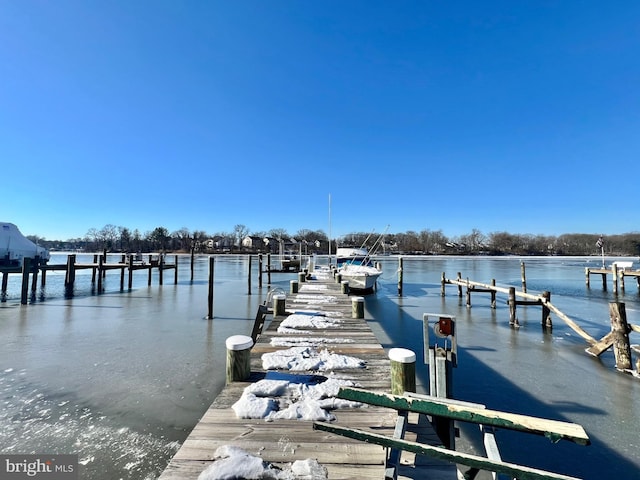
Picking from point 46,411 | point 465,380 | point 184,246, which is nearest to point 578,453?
point 465,380

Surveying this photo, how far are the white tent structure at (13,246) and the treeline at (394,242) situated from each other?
218ft

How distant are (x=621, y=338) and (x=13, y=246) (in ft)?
132

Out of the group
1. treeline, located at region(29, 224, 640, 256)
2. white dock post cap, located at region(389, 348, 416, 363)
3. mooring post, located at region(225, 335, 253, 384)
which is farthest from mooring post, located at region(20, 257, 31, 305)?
treeline, located at region(29, 224, 640, 256)

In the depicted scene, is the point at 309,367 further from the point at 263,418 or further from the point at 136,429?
the point at 136,429

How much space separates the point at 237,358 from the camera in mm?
4309

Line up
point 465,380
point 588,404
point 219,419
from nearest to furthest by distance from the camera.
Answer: point 219,419 → point 588,404 → point 465,380

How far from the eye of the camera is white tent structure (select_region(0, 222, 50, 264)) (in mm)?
25375

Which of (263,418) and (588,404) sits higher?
(263,418)

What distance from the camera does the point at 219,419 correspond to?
10.9 ft

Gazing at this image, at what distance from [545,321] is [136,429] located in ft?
44.5

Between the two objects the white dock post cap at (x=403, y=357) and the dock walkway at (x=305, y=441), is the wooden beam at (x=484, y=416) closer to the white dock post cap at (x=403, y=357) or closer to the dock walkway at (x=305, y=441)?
the dock walkway at (x=305, y=441)

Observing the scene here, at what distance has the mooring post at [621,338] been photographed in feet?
24.3

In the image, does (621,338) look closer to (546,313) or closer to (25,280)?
(546,313)

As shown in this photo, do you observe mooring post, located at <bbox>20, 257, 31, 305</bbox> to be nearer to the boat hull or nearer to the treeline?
the boat hull
